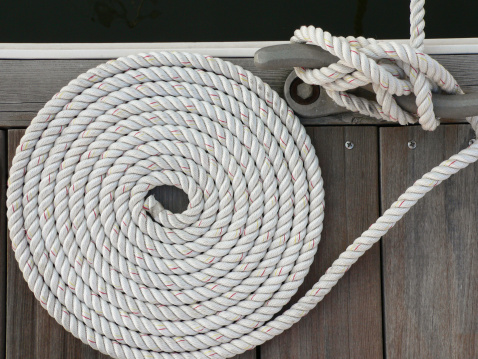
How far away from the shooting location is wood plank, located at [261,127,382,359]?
3.81ft

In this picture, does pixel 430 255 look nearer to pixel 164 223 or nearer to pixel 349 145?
pixel 349 145

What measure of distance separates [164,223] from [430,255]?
55 centimetres

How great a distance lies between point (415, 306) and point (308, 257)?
0.26 metres

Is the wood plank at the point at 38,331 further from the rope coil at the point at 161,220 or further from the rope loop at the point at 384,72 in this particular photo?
the rope loop at the point at 384,72

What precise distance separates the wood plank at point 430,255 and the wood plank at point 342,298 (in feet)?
0.11

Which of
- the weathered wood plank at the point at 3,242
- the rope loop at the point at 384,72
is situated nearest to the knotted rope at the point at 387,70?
the rope loop at the point at 384,72

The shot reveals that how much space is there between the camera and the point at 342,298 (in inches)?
45.8

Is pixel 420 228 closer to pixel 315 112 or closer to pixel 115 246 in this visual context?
pixel 315 112

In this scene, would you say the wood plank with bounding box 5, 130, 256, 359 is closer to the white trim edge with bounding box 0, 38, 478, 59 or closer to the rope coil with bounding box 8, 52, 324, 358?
the rope coil with bounding box 8, 52, 324, 358

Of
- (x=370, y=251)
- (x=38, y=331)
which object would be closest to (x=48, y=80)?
(x=38, y=331)

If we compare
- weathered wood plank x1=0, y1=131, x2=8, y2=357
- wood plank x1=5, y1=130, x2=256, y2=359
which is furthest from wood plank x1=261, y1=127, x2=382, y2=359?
weathered wood plank x1=0, y1=131, x2=8, y2=357

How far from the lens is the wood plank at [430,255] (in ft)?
3.81

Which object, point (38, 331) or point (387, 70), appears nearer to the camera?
point (387, 70)

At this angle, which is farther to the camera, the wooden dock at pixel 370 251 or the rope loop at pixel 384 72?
the wooden dock at pixel 370 251
